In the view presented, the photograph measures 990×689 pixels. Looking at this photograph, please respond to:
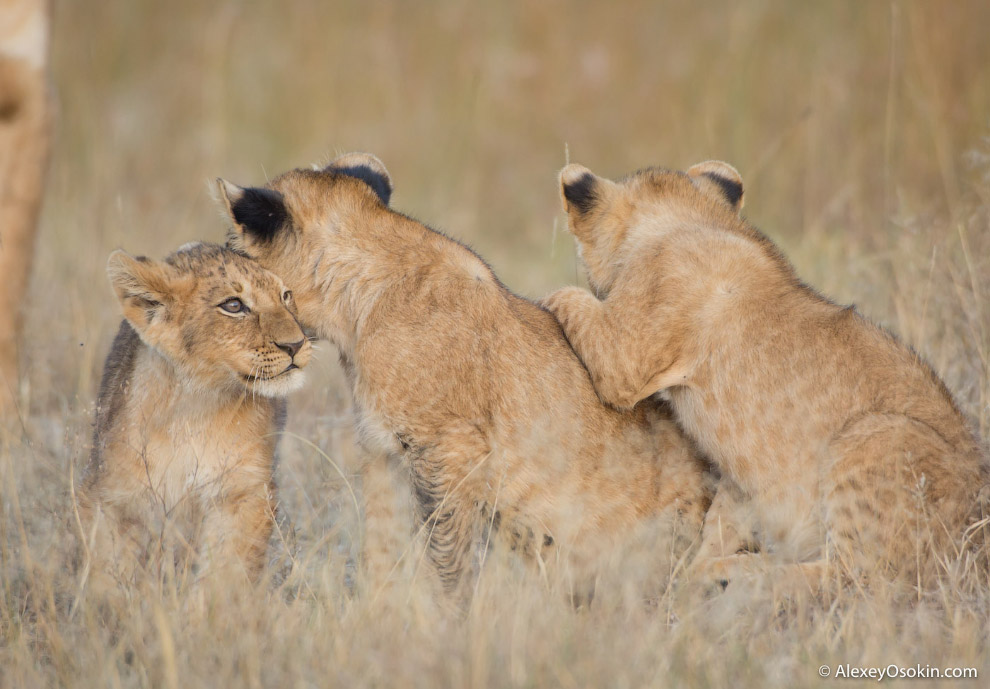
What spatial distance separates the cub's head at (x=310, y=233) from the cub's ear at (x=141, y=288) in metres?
0.37

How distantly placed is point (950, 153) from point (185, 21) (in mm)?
8871

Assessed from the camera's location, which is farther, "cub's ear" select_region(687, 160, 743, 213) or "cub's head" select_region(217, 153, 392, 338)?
"cub's ear" select_region(687, 160, 743, 213)

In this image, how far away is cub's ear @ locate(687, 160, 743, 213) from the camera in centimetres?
540

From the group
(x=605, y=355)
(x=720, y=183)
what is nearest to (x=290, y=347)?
(x=605, y=355)

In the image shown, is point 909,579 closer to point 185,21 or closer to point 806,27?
point 806,27

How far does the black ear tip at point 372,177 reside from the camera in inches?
195

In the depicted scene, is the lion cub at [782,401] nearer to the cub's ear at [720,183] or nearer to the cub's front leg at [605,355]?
the cub's front leg at [605,355]

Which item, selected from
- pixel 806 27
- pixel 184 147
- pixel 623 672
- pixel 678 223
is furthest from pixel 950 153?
pixel 184 147

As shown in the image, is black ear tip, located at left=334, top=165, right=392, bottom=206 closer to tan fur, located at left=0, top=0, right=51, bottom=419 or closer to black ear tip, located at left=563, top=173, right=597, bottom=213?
black ear tip, located at left=563, top=173, right=597, bottom=213

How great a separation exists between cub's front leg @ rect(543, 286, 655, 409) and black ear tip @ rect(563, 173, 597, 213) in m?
0.62

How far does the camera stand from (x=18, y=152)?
232 inches

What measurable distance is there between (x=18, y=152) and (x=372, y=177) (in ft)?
7.26

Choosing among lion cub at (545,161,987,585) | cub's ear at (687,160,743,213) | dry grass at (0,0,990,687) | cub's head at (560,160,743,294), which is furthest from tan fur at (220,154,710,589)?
cub's ear at (687,160,743,213)

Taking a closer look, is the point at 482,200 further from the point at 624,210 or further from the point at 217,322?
the point at 217,322
